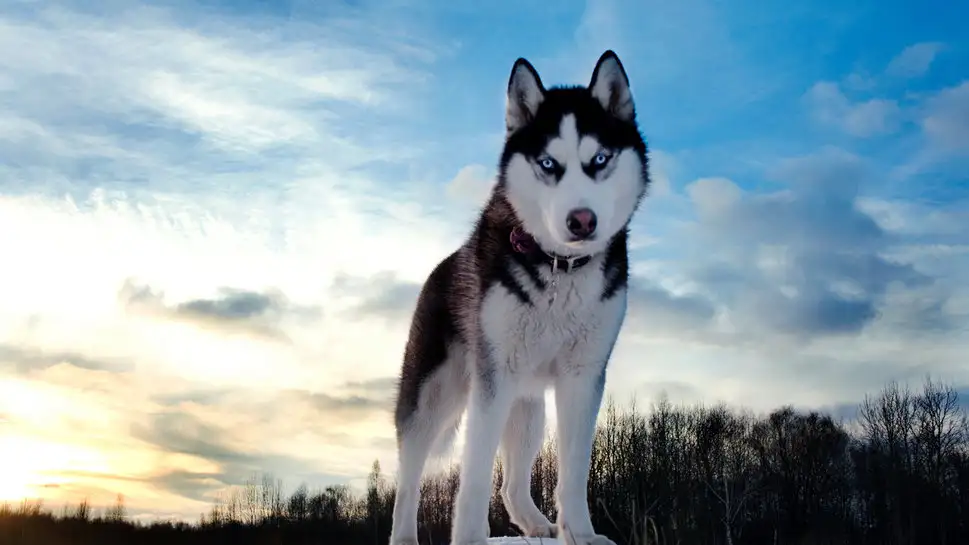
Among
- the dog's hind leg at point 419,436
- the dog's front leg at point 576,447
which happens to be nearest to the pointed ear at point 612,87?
the dog's front leg at point 576,447

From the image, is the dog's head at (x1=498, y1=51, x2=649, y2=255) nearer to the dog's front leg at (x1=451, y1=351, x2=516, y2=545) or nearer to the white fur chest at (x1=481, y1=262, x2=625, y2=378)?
the white fur chest at (x1=481, y1=262, x2=625, y2=378)

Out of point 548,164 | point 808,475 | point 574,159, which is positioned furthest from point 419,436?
point 808,475

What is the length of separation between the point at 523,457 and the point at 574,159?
3351 mm

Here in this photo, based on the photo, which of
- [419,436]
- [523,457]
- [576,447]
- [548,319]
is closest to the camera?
[548,319]

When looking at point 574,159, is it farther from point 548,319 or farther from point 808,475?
point 808,475

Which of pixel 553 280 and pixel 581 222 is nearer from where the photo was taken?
pixel 581 222

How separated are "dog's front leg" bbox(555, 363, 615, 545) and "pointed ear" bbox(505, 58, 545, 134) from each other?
7.31 ft

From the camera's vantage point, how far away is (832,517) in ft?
214

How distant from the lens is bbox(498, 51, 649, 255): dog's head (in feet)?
21.2

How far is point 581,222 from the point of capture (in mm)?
6273

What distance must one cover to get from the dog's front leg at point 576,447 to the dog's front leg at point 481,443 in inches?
20.3

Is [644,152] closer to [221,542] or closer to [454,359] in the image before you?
[454,359]

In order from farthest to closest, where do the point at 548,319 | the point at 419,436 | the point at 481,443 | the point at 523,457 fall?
the point at 523,457
the point at 419,436
the point at 481,443
the point at 548,319

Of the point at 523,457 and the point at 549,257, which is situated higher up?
the point at 549,257
